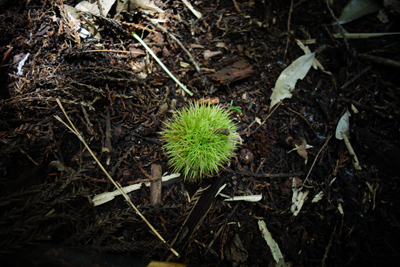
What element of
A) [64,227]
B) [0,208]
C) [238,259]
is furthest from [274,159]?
[0,208]

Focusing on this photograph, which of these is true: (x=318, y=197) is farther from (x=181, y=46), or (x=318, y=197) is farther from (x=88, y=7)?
(x=88, y=7)

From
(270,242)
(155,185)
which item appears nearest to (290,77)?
(270,242)

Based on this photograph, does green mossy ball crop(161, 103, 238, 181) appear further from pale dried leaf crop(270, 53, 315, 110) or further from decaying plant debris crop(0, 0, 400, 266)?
pale dried leaf crop(270, 53, 315, 110)

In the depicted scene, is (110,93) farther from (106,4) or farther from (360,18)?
(360,18)

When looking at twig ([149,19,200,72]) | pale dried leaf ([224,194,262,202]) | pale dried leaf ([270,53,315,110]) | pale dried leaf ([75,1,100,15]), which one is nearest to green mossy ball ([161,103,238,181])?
pale dried leaf ([224,194,262,202])

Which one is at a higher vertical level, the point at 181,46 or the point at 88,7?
the point at 88,7
